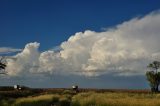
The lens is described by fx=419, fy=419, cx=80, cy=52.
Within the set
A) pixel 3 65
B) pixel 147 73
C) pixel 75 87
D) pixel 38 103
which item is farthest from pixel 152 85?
pixel 38 103

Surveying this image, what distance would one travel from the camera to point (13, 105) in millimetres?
48688

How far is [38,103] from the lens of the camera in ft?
166

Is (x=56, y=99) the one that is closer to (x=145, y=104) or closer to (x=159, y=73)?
(x=145, y=104)

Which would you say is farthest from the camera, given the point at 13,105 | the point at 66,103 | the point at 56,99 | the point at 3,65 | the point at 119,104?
the point at 3,65

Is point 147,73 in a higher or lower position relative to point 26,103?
higher

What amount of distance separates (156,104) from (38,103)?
15.5 m

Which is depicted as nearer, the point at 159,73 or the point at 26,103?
the point at 26,103

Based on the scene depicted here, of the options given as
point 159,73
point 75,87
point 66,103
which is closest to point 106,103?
point 66,103

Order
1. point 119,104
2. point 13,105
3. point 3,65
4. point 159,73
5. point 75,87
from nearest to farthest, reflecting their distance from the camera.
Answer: point 119,104 → point 13,105 → point 3,65 → point 159,73 → point 75,87

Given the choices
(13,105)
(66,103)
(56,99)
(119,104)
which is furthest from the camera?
(56,99)

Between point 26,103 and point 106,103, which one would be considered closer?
point 106,103

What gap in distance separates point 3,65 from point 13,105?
61.9 ft

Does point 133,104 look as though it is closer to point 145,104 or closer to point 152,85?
point 145,104

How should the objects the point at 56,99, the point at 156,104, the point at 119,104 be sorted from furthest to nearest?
1. the point at 56,99
2. the point at 119,104
3. the point at 156,104
